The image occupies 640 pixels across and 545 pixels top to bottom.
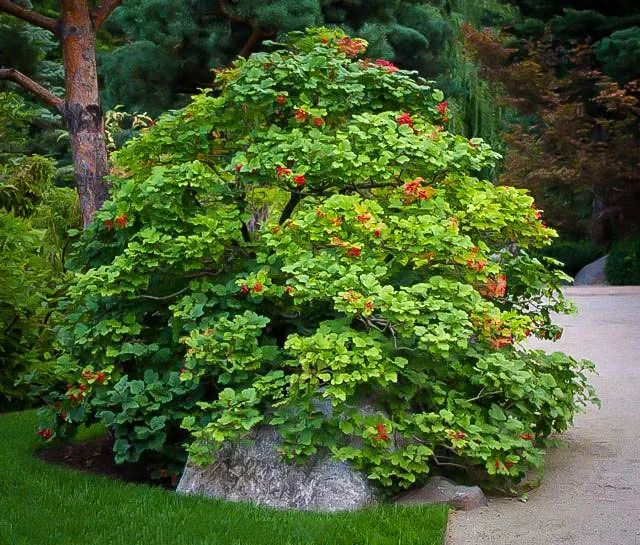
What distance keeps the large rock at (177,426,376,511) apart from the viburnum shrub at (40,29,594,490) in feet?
0.31

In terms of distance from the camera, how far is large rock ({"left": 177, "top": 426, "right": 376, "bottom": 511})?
174 inches

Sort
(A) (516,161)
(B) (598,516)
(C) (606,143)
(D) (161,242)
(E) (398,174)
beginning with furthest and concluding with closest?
(A) (516,161)
(C) (606,143)
(E) (398,174)
(D) (161,242)
(B) (598,516)

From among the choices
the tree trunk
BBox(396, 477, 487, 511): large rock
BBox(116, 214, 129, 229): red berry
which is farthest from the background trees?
BBox(396, 477, 487, 511): large rock

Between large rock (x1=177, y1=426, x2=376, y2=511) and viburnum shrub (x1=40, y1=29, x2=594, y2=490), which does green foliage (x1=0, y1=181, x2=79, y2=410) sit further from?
large rock (x1=177, y1=426, x2=376, y2=511)

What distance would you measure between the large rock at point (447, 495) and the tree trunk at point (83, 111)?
3194 millimetres

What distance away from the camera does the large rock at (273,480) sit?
4.41m

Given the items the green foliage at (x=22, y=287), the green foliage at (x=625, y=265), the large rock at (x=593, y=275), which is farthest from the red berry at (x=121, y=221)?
the large rock at (x=593, y=275)

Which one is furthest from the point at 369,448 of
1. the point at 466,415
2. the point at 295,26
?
the point at 295,26

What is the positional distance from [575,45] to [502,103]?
6.67 ft

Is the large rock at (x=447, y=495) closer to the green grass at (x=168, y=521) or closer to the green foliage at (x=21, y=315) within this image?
the green grass at (x=168, y=521)

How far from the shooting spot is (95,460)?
5555mm

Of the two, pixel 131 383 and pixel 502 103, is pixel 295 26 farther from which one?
pixel 131 383

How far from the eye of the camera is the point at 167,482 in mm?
5164

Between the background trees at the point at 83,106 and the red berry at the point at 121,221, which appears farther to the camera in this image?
the background trees at the point at 83,106
